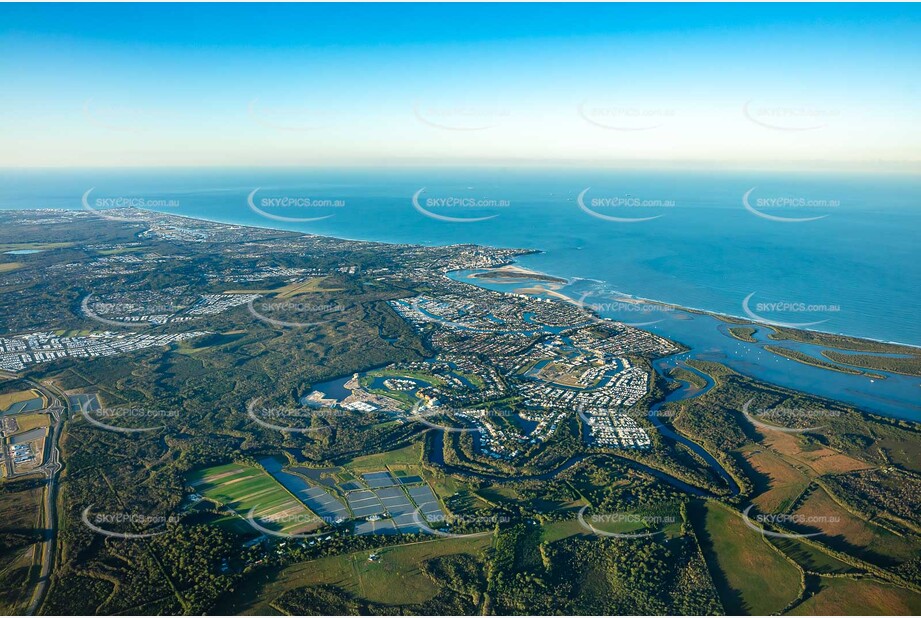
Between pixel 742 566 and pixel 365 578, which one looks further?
pixel 742 566

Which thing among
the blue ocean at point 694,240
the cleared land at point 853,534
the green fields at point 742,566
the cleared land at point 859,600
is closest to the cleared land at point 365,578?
the green fields at point 742,566

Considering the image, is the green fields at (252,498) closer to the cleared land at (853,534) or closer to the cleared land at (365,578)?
the cleared land at (365,578)

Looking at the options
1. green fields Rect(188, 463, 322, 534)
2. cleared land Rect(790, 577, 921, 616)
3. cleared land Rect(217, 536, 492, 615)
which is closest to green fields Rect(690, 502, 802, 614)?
cleared land Rect(790, 577, 921, 616)

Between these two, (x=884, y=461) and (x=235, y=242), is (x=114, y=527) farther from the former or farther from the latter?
(x=235, y=242)

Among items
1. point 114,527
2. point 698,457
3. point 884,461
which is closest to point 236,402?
point 114,527

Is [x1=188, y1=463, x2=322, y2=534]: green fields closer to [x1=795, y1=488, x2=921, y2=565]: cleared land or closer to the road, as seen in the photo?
the road

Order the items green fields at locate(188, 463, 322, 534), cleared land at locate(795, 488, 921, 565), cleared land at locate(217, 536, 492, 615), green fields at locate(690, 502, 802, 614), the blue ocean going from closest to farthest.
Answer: cleared land at locate(217, 536, 492, 615), green fields at locate(690, 502, 802, 614), cleared land at locate(795, 488, 921, 565), green fields at locate(188, 463, 322, 534), the blue ocean

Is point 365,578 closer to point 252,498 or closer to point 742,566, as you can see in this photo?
point 252,498

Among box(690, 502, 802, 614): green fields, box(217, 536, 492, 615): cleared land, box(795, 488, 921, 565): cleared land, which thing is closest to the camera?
box(217, 536, 492, 615): cleared land

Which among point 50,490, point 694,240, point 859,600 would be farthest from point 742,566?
point 694,240
